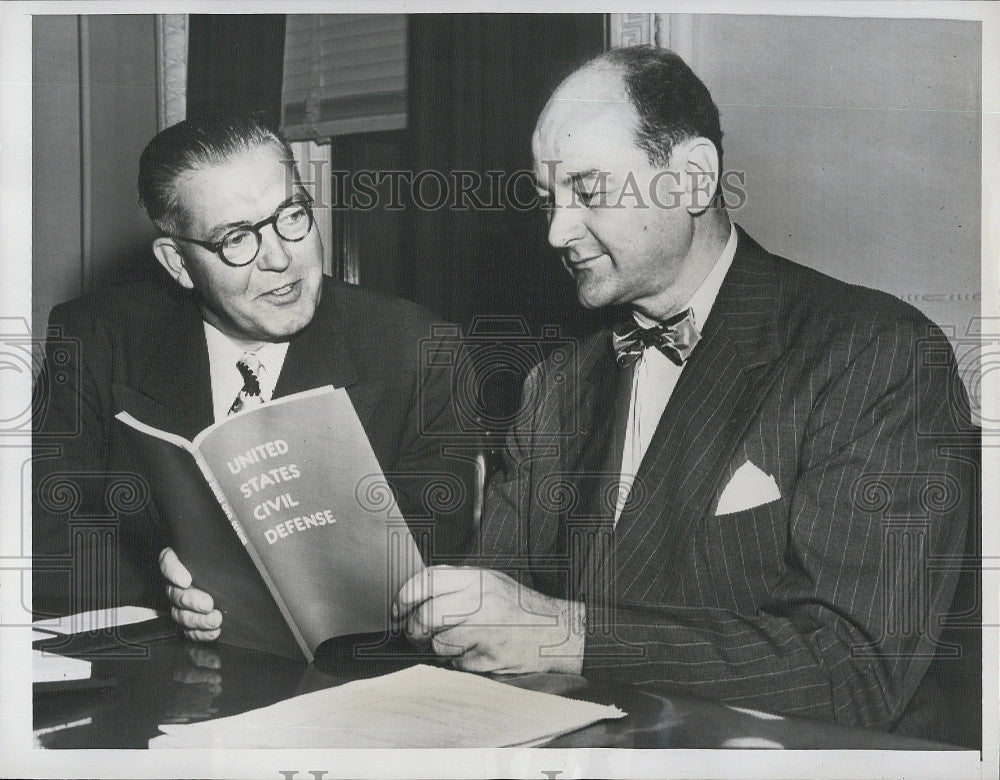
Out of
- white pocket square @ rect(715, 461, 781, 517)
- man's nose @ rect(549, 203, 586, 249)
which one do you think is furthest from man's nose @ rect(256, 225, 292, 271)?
white pocket square @ rect(715, 461, 781, 517)

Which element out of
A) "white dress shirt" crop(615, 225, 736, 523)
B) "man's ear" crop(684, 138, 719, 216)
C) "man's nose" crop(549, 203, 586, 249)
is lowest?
"white dress shirt" crop(615, 225, 736, 523)

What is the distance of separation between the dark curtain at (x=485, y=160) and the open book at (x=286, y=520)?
306mm

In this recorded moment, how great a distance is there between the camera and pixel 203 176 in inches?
70.8

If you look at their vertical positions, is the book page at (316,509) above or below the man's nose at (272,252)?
below

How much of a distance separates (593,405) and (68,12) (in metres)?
1.22

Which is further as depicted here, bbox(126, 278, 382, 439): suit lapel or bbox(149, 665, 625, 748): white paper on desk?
bbox(126, 278, 382, 439): suit lapel

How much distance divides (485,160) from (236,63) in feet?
1.62

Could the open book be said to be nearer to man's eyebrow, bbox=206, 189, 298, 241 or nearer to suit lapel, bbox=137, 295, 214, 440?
suit lapel, bbox=137, 295, 214, 440

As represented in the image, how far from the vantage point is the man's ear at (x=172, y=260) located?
182cm

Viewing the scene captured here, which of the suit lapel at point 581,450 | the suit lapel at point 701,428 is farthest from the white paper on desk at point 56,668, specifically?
the suit lapel at point 701,428

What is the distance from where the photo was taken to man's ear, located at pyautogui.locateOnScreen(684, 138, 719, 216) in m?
1.78

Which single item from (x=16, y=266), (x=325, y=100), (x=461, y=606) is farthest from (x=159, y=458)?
(x=325, y=100)

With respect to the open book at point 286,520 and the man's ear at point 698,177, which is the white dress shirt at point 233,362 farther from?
the man's ear at point 698,177

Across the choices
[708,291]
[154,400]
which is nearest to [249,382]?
[154,400]
